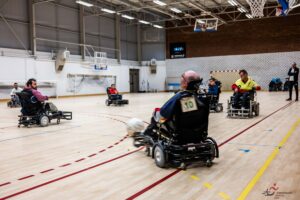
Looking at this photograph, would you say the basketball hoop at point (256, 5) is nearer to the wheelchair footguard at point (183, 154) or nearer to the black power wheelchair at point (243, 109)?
the black power wheelchair at point (243, 109)

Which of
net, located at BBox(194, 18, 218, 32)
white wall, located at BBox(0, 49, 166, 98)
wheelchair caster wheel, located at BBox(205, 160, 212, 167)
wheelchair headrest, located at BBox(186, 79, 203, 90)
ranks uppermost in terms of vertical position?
net, located at BBox(194, 18, 218, 32)

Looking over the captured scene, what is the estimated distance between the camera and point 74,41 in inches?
1107

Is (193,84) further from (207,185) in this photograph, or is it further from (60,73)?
(60,73)

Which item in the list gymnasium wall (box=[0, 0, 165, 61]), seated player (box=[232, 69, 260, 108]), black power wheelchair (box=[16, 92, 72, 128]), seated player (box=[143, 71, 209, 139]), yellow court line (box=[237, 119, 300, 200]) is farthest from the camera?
gymnasium wall (box=[0, 0, 165, 61])

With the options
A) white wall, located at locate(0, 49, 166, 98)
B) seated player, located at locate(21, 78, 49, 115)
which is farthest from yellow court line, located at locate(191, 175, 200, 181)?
white wall, located at locate(0, 49, 166, 98)

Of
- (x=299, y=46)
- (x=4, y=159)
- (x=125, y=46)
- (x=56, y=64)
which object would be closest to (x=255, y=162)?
(x=4, y=159)

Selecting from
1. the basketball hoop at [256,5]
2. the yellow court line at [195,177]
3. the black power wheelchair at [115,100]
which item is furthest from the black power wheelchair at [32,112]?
the basketball hoop at [256,5]

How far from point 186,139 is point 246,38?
29880 mm

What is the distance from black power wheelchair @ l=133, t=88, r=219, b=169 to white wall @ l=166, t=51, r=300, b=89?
29.1 meters

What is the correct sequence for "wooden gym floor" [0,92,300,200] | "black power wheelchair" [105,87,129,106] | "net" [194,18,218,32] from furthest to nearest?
"net" [194,18,218,32] < "black power wheelchair" [105,87,129,106] < "wooden gym floor" [0,92,300,200]

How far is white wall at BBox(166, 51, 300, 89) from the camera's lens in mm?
30781

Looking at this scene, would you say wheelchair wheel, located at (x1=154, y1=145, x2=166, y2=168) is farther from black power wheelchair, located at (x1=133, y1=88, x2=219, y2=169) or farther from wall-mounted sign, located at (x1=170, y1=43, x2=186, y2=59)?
wall-mounted sign, located at (x1=170, y1=43, x2=186, y2=59)

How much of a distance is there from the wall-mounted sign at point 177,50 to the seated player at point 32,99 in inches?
1079

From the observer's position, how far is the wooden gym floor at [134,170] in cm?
340
